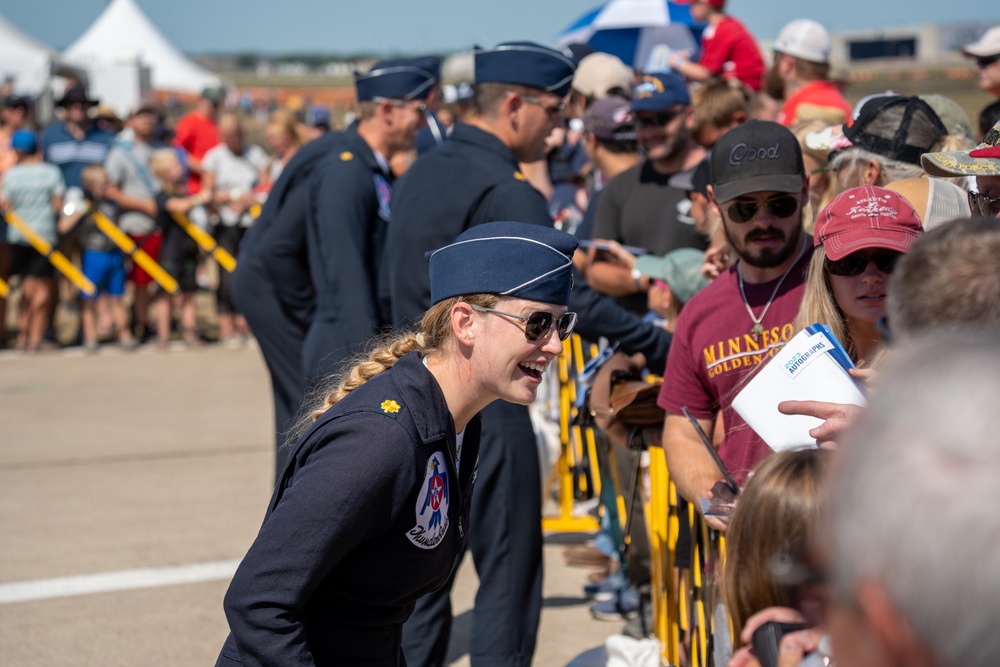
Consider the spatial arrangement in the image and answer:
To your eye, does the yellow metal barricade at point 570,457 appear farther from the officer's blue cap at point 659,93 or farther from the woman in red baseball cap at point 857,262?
the woman in red baseball cap at point 857,262

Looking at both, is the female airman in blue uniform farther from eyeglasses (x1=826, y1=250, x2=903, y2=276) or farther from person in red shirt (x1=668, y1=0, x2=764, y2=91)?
person in red shirt (x1=668, y1=0, x2=764, y2=91)

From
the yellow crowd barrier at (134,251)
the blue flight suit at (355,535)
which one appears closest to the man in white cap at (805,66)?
the blue flight suit at (355,535)

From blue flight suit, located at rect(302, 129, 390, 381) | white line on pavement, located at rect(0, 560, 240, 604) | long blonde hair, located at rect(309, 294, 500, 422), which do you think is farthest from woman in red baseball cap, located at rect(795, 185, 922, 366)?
white line on pavement, located at rect(0, 560, 240, 604)

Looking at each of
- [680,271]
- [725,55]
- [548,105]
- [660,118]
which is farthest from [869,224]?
[725,55]

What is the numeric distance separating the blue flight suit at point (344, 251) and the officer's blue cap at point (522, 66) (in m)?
0.78

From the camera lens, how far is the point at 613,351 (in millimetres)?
4301

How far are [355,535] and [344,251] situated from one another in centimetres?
251

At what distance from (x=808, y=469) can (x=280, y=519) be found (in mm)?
1041

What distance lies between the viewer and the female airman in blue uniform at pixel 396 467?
2191 mm

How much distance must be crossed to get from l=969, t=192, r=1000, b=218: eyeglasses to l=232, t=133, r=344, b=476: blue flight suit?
2.85 m

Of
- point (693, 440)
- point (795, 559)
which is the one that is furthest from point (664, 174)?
point (795, 559)

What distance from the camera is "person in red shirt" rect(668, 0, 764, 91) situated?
820 cm

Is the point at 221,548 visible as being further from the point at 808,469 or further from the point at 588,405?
the point at 808,469

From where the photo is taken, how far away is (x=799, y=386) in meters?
2.56
